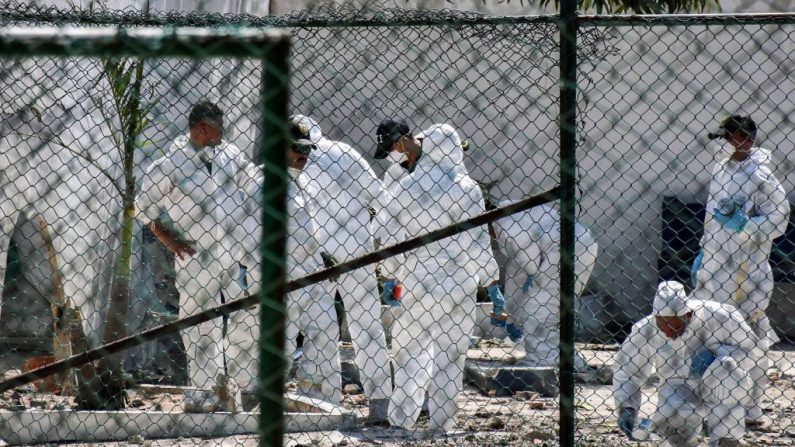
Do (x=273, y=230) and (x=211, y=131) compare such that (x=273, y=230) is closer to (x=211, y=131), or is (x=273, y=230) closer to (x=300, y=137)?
(x=211, y=131)

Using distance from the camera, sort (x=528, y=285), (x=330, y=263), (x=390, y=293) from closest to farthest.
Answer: (x=390, y=293)
(x=330, y=263)
(x=528, y=285)

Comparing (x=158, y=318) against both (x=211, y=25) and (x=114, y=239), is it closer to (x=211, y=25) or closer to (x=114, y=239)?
(x=114, y=239)

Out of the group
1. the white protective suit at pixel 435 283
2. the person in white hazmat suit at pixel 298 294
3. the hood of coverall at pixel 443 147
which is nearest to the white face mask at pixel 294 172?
the person in white hazmat suit at pixel 298 294

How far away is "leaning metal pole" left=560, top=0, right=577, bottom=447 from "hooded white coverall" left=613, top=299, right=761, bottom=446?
→ 128 centimetres

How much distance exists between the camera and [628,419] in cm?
588

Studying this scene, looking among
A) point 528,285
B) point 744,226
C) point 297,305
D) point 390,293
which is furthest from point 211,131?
point 744,226

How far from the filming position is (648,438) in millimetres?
5898

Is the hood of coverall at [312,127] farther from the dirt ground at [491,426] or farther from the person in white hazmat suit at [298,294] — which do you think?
the dirt ground at [491,426]

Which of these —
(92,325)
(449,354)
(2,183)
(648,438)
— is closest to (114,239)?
(92,325)

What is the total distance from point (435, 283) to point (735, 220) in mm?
2018

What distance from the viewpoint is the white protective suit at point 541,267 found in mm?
8172

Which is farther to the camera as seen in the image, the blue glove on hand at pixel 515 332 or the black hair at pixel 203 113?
the blue glove on hand at pixel 515 332

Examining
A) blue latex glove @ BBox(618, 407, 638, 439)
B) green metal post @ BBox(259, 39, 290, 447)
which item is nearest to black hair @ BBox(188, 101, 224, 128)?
blue latex glove @ BBox(618, 407, 638, 439)

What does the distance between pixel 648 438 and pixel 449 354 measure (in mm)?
1154
